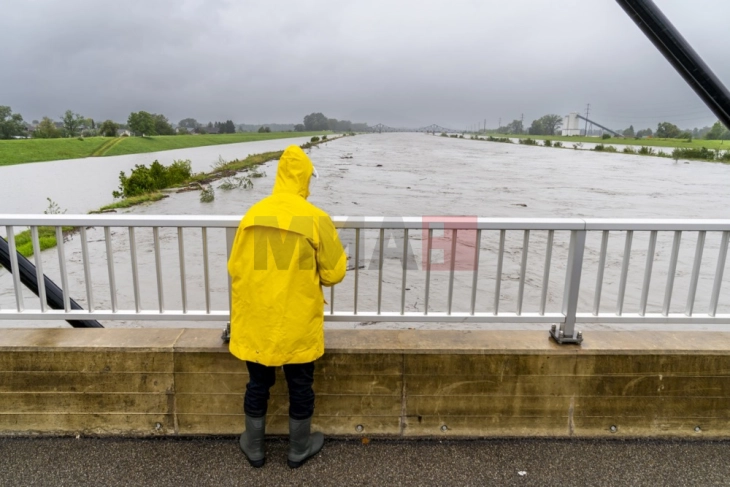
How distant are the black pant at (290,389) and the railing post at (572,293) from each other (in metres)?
1.76

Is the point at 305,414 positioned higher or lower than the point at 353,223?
lower

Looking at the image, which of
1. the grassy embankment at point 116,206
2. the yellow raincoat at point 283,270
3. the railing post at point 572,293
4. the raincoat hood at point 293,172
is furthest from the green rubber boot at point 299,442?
the railing post at point 572,293

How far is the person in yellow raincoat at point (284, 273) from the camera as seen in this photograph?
2.68 meters

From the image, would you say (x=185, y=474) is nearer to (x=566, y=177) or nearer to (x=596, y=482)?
(x=596, y=482)

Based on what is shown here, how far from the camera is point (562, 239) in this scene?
23.1m

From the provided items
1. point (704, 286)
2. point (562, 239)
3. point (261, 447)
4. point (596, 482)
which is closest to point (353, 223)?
point (261, 447)

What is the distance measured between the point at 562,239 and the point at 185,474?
891 inches

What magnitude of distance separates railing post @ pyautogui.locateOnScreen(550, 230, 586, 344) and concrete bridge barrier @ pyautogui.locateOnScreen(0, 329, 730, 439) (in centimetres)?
8

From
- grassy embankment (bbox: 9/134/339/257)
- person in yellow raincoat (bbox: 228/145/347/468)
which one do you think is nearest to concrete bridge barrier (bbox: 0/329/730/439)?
person in yellow raincoat (bbox: 228/145/347/468)

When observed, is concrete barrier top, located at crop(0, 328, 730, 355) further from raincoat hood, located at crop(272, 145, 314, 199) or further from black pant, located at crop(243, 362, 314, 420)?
raincoat hood, located at crop(272, 145, 314, 199)

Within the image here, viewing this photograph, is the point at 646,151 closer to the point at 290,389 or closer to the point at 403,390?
the point at 403,390

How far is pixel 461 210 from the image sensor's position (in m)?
31.7

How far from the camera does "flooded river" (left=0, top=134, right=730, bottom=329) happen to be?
44.0ft

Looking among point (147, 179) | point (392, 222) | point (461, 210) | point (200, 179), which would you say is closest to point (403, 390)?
point (392, 222)
